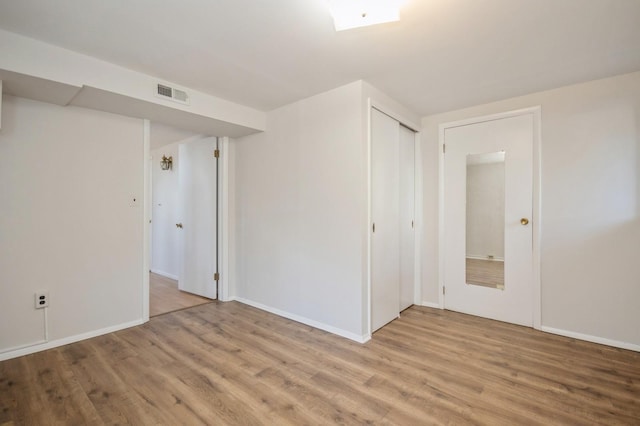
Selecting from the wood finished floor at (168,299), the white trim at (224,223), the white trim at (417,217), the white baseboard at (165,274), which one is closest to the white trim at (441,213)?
the white trim at (417,217)

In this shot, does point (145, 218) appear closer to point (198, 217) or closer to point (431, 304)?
point (198, 217)

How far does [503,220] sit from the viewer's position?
3.16 meters

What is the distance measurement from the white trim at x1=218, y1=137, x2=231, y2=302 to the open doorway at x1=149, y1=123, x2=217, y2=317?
0.37 feet

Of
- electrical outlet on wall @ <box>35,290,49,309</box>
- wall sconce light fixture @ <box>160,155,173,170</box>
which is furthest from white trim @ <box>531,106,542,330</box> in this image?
wall sconce light fixture @ <box>160,155,173,170</box>

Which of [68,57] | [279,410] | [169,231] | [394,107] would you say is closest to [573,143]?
[394,107]

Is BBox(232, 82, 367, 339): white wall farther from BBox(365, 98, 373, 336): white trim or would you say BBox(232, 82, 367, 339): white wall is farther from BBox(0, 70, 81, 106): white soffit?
BBox(0, 70, 81, 106): white soffit

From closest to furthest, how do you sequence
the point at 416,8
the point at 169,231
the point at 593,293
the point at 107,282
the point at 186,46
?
the point at 416,8, the point at 186,46, the point at 593,293, the point at 107,282, the point at 169,231

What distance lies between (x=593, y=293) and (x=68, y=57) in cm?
482

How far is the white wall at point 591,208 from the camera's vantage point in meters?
2.54

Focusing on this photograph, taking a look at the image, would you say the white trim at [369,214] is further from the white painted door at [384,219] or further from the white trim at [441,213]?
the white trim at [441,213]

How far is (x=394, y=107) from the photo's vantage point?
317 centimetres

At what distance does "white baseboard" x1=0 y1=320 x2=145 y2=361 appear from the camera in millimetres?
2328

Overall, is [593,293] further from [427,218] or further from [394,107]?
[394,107]

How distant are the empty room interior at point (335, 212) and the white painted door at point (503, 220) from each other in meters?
0.02
